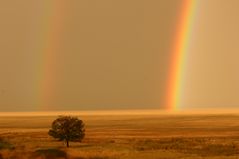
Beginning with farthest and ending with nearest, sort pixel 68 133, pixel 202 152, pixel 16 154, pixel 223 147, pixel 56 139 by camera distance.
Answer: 1. pixel 56 139
2. pixel 68 133
3. pixel 223 147
4. pixel 202 152
5. pixel 16 154

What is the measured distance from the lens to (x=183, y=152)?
5266 centimetres

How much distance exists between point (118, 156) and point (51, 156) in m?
8.71

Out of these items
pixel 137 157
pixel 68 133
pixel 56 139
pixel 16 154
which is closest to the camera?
pixel 16 154

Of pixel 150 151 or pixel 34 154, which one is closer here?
pixel 34 154

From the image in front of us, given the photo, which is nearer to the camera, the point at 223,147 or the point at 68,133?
the point at 223,147

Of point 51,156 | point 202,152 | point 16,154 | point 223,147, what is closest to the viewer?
point 51,156

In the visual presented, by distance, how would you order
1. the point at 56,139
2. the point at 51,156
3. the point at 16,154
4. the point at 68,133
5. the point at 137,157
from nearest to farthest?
the point at 51,156 < the point at 16,154 < the point at 137,157 < the point at 68,133 < the point at 56,139

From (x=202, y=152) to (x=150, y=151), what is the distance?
567 centimetres

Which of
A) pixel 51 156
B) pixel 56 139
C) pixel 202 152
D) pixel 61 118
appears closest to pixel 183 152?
pixel 202 152

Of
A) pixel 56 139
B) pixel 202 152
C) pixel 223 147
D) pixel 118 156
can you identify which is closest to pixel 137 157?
pixel 118 156

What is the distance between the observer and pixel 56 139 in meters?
75.1

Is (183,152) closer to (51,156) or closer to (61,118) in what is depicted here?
(51,156)

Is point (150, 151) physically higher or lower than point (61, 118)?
lower

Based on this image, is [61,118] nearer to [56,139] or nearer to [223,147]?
[56,139]
